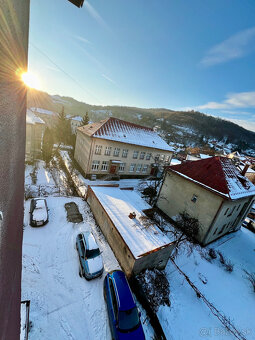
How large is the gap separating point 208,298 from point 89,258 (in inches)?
324

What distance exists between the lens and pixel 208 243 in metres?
13.4

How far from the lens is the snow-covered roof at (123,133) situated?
810 inches

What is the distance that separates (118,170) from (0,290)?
21463mm

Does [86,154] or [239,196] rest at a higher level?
[239,196]

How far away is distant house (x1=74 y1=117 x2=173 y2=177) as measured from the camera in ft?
66.8

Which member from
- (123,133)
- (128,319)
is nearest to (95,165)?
(123,133)

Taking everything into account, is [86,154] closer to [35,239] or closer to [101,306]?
[35,239]

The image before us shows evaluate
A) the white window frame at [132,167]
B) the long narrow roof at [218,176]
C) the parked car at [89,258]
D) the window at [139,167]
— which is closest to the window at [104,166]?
the white window frame at [132,167]

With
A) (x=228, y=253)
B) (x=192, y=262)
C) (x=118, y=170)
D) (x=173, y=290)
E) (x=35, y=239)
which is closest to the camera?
(x=173, y=290)

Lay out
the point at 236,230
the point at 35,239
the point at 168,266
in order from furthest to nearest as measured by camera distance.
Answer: the point at 236,230, the point at 168,266, the point at 35,239

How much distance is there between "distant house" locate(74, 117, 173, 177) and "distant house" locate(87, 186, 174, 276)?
8.34 metres

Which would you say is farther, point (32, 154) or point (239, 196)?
point (32, 154)

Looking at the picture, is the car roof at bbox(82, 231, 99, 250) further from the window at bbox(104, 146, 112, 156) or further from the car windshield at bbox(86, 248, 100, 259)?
the window at bbox(104, 146, 112, 156)

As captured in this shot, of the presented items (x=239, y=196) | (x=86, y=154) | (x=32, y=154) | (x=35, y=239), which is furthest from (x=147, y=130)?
(x=35, y=239)
